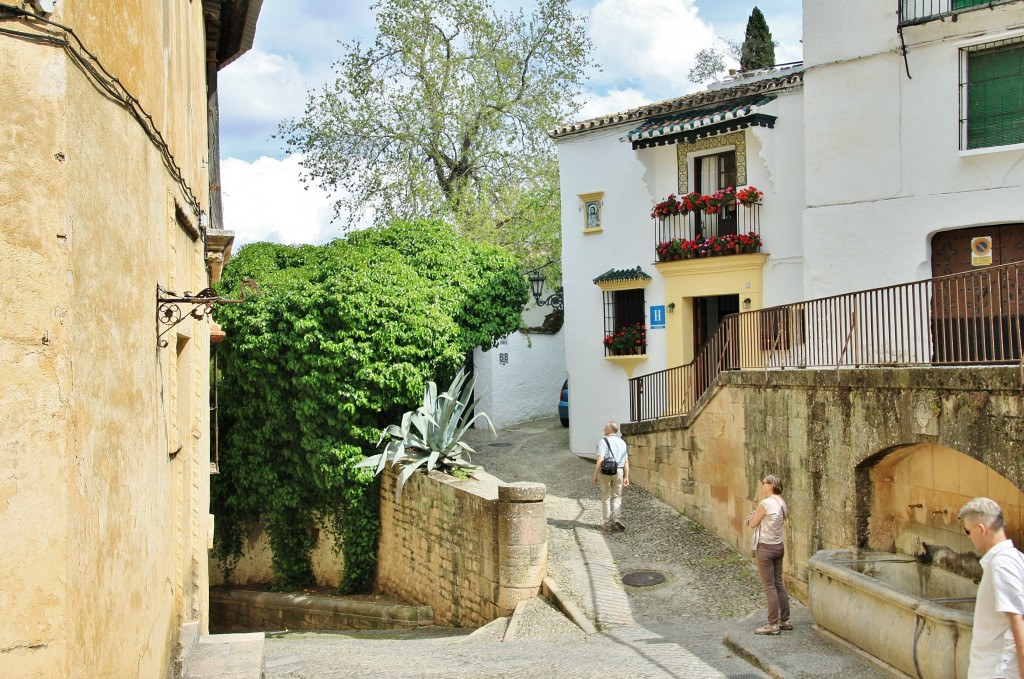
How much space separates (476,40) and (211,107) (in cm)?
1570

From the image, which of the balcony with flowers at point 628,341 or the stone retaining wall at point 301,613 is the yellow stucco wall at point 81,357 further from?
the balcony with flowers at point 628,341

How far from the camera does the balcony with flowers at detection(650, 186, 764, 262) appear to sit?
1691 cm

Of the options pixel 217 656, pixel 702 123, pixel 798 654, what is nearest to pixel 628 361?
pixel 702 123

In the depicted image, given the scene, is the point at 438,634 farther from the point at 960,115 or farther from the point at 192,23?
the point at 960,115

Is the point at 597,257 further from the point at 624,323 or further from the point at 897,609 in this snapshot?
the point at 897,609

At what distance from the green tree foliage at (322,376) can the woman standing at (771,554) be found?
687 centimetres

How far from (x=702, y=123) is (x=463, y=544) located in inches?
365

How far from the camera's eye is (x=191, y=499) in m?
8.38

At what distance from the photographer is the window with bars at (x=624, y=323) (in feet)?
61.3

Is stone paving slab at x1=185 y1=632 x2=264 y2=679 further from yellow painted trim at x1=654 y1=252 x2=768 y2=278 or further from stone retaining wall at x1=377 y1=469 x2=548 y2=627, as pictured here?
yellow painted trim at x1=654 y1=252 x2=768 y2=278

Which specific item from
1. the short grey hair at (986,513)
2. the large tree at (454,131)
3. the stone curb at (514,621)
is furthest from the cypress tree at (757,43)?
the short grey hair at (986,513)

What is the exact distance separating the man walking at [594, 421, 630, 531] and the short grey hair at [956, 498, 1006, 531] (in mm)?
7624

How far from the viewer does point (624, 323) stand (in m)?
19.1

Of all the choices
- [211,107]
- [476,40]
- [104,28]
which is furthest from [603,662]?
[476,40]
